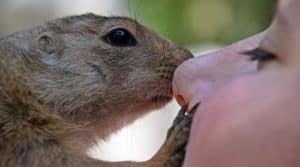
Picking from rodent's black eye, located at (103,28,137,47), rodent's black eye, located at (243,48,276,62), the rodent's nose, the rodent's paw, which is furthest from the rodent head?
rodent's black eye, located at (243,48,276,62)

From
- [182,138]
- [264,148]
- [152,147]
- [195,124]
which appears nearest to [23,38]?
[182,138]

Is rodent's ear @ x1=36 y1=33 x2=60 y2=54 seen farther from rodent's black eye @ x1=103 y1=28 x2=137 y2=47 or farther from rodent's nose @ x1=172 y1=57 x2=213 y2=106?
rodent's nose @ x1=172 y1=57 x2=213 y2=106

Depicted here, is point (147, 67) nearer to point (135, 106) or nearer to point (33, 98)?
point (135, 106)

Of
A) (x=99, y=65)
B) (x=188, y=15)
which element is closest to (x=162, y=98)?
(x=99, y=65)

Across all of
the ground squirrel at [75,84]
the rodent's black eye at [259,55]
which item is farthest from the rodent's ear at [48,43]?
the rodent's black eye at [259,55]

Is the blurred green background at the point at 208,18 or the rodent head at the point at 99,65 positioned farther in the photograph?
the blurred green background at the point at 208,18

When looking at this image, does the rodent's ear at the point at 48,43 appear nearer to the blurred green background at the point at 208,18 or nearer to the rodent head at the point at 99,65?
the rodent head at the point at 99,65
